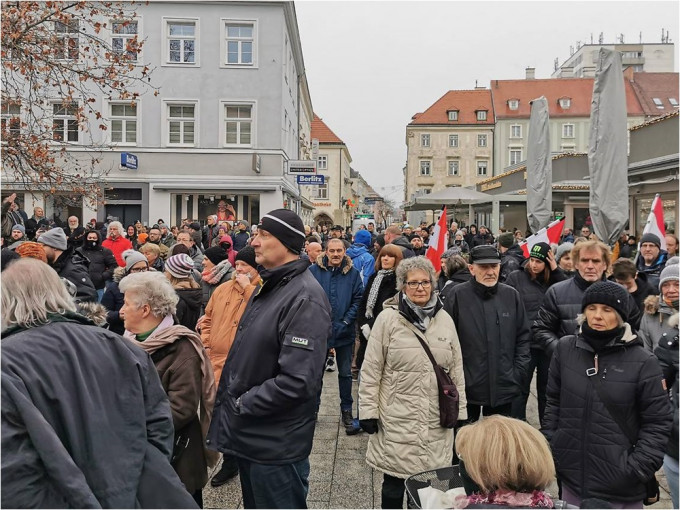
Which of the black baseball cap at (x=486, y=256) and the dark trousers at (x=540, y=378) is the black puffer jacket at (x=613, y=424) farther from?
the dark trousers at (x=540, y=378)

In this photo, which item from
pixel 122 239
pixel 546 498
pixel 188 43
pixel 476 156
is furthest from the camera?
pixel 476 156

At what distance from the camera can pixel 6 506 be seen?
6.30ft

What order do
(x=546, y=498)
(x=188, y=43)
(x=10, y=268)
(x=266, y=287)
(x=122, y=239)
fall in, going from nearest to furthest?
(x=546, y=498)
(x=10, y=268)
(x=266, y=287)
(x=122, y=239)
(x=188, y=43)

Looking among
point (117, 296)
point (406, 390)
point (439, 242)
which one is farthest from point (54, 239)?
point (439, 242)

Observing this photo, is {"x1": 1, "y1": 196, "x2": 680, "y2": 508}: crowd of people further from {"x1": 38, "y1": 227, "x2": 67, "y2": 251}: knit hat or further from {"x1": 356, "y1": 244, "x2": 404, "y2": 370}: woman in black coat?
{"x1": 356, "y1": 244, "x2": 404, "y2": 370}: woman in black coat

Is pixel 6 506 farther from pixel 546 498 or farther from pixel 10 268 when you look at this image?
pixel 546 498

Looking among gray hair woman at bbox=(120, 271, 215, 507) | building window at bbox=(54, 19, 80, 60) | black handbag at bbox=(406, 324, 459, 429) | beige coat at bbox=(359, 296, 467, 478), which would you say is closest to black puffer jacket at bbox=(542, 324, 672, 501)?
Answer: black handbag at bbox=(406, 324, 459, 429)

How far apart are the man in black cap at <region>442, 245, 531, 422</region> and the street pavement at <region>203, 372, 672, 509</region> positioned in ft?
2.67

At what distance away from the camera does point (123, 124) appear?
2394 cm

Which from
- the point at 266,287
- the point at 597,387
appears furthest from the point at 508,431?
the point at 266,287

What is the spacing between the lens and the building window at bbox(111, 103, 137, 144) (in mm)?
23812

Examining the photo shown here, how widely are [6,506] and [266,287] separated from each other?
63.0 inches

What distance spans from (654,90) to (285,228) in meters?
74.5

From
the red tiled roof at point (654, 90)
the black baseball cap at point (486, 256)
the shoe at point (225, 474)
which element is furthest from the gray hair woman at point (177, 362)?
the red tiled roof at point (654, 90)
